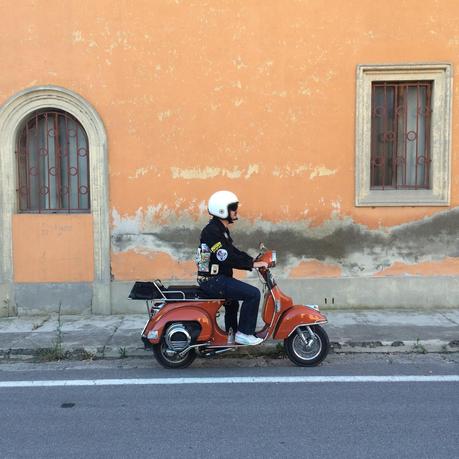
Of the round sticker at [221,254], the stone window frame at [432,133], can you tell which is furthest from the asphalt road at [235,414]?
the stone window frame at [432,133]

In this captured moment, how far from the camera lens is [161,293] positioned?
548 centimetres

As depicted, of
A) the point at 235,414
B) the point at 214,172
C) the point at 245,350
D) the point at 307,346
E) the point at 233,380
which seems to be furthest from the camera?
the point at 214,172

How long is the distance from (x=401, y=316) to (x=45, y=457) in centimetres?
552

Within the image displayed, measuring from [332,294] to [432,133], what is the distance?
9.75 feet

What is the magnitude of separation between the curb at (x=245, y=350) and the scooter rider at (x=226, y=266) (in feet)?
2.16

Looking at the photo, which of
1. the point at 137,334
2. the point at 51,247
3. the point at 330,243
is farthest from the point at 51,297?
the point at 330,243

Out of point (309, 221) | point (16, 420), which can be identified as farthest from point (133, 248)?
point (16, 420)

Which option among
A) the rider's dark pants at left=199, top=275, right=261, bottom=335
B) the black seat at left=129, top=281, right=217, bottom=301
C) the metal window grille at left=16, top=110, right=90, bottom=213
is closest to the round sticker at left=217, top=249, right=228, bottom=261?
the rider's dark pants at left=199, top=275, right=261, bottom=335

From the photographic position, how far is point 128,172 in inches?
311

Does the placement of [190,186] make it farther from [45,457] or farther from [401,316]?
[45,457]

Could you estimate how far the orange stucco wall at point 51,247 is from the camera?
25.9ft

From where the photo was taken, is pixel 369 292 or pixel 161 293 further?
pixel 369 292

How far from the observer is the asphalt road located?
3.68 m

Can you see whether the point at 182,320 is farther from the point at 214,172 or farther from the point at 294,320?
the point at 214,172
